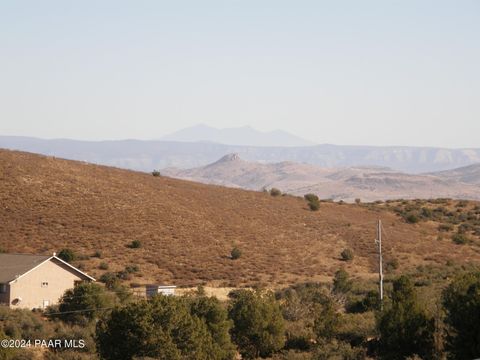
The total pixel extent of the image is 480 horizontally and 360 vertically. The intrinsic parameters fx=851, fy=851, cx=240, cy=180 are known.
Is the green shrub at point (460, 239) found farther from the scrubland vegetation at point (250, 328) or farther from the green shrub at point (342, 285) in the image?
the scrubland vegetation at point (250, 328)

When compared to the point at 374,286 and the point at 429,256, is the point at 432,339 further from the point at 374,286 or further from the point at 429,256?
the point at 429,256

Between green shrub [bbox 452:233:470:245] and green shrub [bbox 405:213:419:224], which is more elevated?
green shrub [bbox 405:213:419:224]

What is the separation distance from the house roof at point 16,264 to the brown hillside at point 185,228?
10.1 meters

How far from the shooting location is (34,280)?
4631 centimetres

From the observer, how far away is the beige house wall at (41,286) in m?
45.3

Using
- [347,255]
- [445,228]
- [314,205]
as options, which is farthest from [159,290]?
[445,228]

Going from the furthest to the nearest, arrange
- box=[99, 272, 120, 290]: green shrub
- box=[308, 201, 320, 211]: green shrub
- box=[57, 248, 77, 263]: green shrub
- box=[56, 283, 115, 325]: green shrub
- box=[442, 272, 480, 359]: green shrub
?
box=[308, 201, 320, 211]: green shrub → box=[57, 248, 77, 263]: green shrub → box=[99, 272, 120, 290]: green shrub → box=[56, 283, 115, 325]: green shrub → box=[442, 272, 480, 359]: green shrub

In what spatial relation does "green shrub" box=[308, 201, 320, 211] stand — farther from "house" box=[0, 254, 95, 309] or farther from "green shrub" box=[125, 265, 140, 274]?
"house" box=[0, 254, 95, 309]

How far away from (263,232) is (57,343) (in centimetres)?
4152

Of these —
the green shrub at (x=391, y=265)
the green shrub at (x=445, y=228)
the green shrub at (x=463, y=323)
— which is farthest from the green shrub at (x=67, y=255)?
the green shrub at (x=445, y=228)

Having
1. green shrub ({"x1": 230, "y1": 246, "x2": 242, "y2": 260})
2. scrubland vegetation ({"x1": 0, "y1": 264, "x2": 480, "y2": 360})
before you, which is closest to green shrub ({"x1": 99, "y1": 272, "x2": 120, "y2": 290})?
scrubland vegetation ({"x1": 0, "y1": 264, "x2": 480, "y2": 360})

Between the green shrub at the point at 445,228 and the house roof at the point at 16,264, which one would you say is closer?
the house roof at the point at 16,264

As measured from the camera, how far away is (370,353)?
112 ft

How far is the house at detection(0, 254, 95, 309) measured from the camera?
148ft
